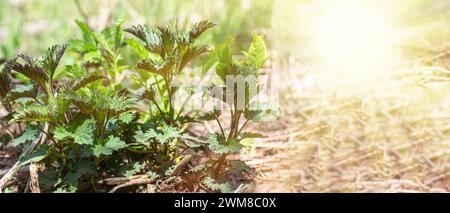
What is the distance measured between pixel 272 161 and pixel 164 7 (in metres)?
1.29

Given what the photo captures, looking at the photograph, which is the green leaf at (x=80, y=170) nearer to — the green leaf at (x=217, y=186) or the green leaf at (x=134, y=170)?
the green leaf at (x=134, y=170)

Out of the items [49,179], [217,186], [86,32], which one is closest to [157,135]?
[217,186]

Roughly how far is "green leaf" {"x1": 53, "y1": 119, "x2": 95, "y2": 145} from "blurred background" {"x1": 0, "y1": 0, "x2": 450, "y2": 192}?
509 mm

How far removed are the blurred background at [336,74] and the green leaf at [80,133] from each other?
1.67 ft

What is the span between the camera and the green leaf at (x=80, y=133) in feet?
4.42

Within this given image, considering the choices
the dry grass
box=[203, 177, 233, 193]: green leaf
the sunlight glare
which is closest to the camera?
box=[203, 177, 233, 193]: green leaf

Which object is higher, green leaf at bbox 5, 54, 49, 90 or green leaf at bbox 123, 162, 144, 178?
green leaf at bbox 5, 54, 49, 90

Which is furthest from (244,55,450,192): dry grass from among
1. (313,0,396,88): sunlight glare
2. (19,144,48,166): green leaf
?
(19,144,48,166): green leaf

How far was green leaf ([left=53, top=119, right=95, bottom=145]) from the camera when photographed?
4.42 feet

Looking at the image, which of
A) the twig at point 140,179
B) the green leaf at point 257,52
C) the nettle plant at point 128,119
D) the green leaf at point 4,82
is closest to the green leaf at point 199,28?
the nettle plant at point 128,119

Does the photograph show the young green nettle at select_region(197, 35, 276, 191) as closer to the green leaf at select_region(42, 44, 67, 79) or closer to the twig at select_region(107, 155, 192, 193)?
the twig at select_region(107, 155, 192, 193)

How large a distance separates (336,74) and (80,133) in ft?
3.95

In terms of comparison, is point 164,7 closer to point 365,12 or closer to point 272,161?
point 365,12

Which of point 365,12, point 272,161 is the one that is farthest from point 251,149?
point 365,12
